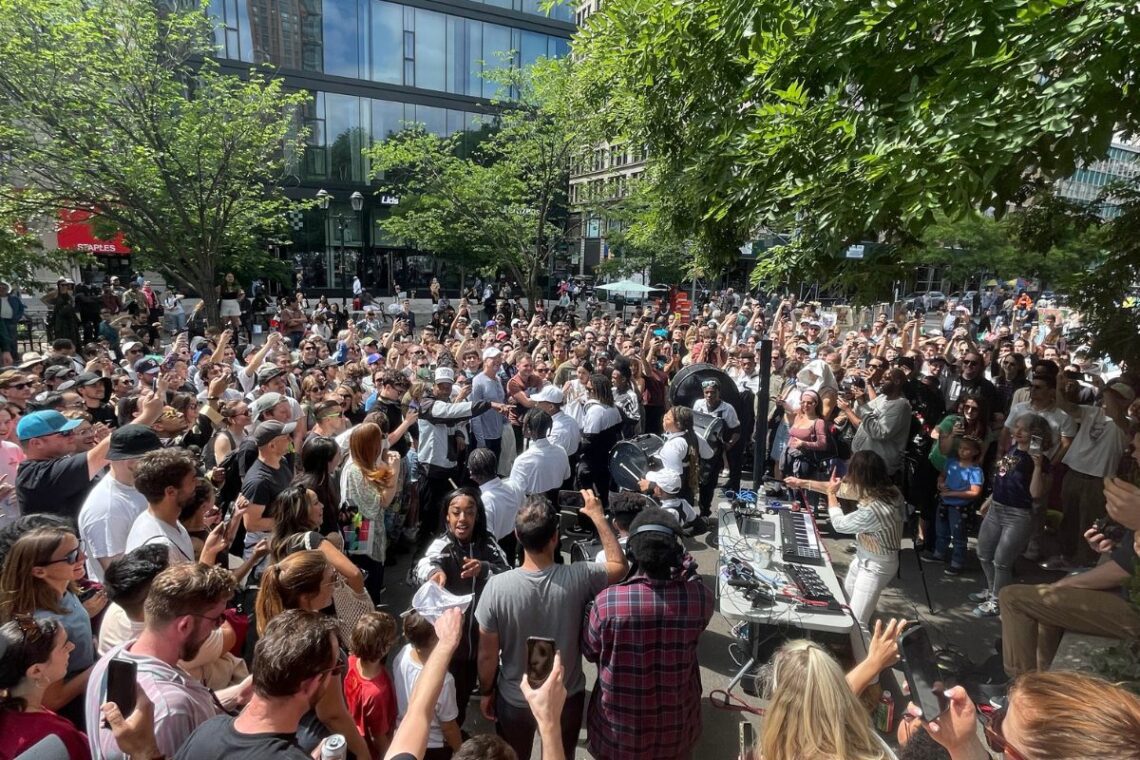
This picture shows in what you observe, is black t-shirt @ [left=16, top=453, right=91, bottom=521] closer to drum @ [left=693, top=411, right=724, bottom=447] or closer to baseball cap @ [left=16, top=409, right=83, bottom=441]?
baseball cap @ [left=16, top=409, right=83, bottom=441]

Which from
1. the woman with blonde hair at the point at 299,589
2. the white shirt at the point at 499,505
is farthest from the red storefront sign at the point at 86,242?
the woman with blonde hair at the point at 299,589

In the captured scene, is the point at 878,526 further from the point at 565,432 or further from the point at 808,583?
the point at 565,432

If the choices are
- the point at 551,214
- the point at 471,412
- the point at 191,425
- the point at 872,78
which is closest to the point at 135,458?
the point at 191,425

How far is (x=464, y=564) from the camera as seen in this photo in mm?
3631

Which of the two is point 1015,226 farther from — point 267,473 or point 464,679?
point 267,473

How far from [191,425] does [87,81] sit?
11.6m

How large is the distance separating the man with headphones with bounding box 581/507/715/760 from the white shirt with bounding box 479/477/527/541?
5.63 ft

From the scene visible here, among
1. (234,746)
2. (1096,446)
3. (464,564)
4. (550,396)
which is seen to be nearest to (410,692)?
(464,564)

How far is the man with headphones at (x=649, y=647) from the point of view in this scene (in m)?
2.86

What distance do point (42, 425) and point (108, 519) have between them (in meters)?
1.07

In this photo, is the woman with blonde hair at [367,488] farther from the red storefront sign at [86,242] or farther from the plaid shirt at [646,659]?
the red storefront sign at [86,242]

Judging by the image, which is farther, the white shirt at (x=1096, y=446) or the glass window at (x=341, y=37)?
the glass window at (x=341, y=37)

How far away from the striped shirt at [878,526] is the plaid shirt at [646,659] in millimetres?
2120

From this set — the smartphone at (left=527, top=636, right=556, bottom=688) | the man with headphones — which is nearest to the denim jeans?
the man with headphones
